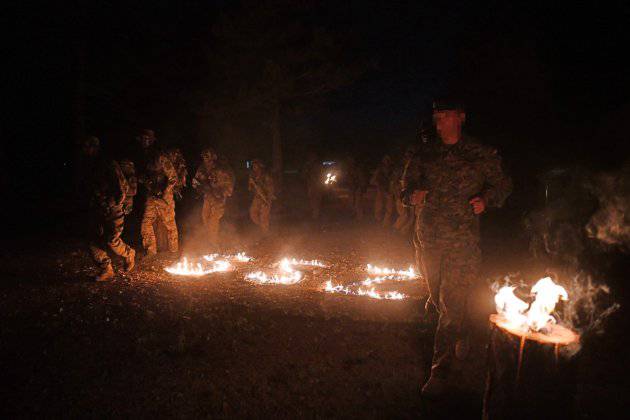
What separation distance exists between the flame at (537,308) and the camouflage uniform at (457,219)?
2.75 feet

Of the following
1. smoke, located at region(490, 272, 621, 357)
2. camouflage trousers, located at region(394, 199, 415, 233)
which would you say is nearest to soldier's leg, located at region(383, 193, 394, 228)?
camouflage trousers, located at region(394, 199, 415, 233)

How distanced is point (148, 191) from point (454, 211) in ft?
27.8

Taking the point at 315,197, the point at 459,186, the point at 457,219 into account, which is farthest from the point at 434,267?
the point at 315,197

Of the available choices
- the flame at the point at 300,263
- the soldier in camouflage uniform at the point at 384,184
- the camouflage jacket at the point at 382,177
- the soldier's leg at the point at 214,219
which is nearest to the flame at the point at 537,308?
the flame at the point at 300,263

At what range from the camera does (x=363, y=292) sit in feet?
27.6

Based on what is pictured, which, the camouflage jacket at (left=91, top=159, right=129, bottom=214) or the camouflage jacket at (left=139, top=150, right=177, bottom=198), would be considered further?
the camouflage jacket at (left=139, top=150, right=177, bottom=198)

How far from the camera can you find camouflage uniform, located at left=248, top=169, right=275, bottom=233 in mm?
14234

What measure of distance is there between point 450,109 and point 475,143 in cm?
46

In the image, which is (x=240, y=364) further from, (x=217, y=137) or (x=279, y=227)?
(x=217, y=137)

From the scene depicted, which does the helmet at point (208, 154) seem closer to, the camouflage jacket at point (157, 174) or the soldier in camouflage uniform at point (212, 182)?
the soldier in camouflage uniform at point (212, 182)

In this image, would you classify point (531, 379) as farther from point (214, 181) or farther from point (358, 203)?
point (358, 203)

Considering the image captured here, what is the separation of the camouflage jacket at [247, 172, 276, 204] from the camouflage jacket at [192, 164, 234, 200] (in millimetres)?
1690

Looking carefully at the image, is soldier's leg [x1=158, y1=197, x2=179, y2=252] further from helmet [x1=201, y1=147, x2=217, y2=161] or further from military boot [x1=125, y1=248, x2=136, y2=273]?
military boot [x1=125, y1=248, x2=136, y2=273]

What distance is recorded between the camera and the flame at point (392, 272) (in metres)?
9.84
